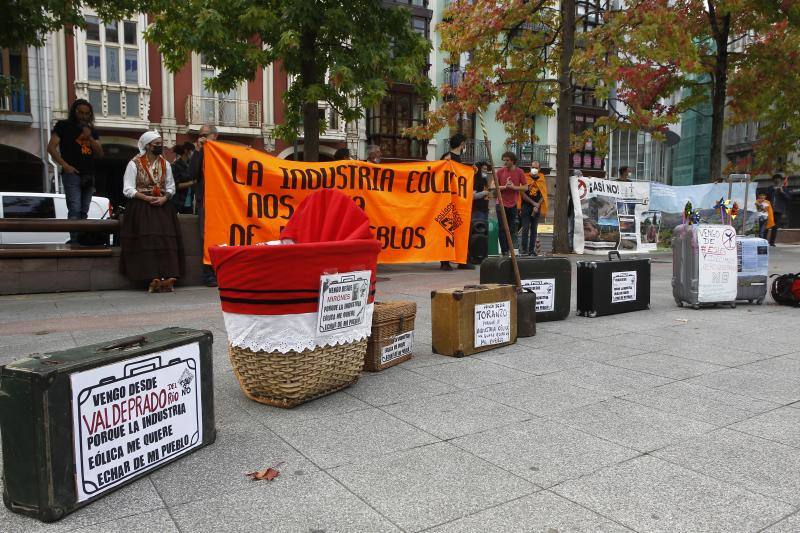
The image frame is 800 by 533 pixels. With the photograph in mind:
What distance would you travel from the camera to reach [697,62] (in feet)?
50.0

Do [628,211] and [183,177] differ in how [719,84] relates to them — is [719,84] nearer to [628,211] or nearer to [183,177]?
[628,211]

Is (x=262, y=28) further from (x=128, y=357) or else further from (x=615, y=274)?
(x=128, y=357)

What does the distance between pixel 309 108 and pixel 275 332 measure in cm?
896

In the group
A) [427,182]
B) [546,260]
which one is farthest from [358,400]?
[427,182]

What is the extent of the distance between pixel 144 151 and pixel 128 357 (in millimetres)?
6488

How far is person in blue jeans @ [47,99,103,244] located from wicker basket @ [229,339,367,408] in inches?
268

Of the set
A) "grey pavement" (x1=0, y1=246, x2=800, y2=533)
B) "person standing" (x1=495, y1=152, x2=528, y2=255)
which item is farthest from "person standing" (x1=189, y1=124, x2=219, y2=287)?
"person standing" (x1=495, y1=152, x2=528, y2=255)

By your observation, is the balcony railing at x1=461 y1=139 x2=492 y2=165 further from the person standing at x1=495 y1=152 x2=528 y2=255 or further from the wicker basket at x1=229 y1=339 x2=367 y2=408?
the wicker basket at x1=229 y1=339 x2=367 y2=408

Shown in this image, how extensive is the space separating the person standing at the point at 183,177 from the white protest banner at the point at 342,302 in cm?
609

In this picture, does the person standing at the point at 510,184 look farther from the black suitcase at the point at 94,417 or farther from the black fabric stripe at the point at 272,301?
the black suitcase at the point at 94,417

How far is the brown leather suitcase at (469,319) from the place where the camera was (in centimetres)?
537

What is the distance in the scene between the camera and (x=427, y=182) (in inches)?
420

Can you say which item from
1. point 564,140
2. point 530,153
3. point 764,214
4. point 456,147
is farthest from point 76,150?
point 530,153

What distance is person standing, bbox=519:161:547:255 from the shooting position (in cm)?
1326
